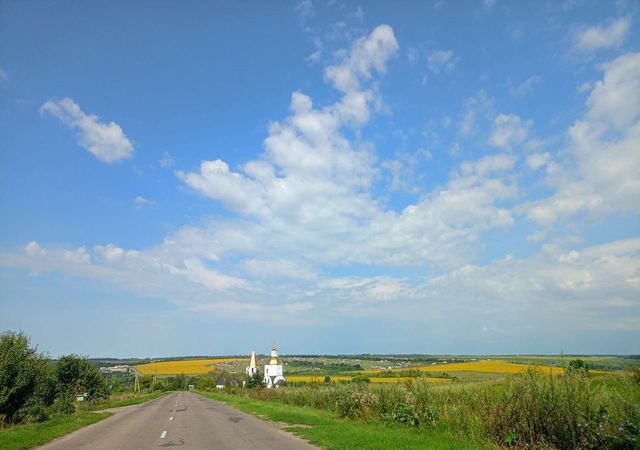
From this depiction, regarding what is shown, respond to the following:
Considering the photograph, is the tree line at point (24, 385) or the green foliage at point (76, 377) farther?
the green foliage at point (76, 377)

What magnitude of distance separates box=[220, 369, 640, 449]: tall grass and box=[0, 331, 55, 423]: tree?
20.9m

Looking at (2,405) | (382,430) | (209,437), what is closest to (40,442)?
(209,437)

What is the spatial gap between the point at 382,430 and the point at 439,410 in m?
2.19

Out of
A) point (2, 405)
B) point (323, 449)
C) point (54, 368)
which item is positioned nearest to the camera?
point (323, 449)

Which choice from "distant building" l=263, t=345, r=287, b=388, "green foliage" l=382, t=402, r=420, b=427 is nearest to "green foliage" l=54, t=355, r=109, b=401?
"green foliage" l=382, t=402, r=420, b=427

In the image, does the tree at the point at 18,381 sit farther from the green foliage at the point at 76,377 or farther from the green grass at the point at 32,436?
the green foliage at the point at 76,377

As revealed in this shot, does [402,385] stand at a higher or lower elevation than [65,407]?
higher

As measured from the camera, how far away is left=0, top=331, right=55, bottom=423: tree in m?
24.3

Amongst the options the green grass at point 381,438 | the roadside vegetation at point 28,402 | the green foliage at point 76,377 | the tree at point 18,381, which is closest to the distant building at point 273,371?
the green foliage at point 76,377

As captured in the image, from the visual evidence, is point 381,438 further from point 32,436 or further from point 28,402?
point 28,402

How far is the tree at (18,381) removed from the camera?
79.7ft

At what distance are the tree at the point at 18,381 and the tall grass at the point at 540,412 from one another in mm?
20905

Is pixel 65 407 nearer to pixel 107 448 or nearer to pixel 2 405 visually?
pixel 2 405

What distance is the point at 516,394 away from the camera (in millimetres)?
11836
